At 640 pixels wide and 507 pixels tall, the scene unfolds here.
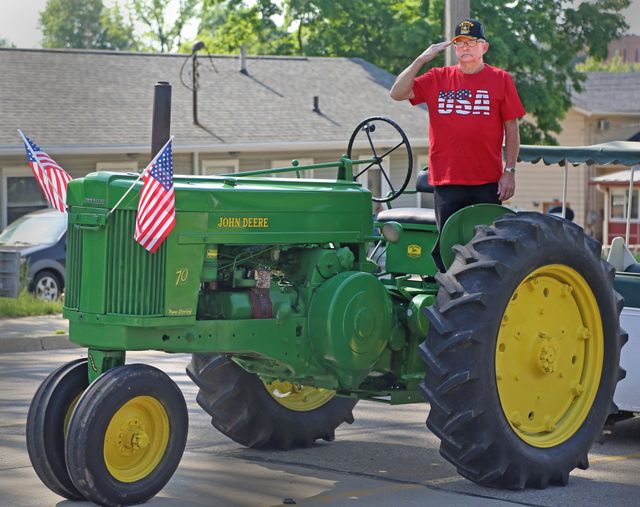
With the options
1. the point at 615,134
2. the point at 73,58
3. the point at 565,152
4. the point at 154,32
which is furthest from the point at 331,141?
the point at 154,32

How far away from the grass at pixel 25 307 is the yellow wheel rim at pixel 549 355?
11354 mm

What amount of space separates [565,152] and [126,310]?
4.48 m

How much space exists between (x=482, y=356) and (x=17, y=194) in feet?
68.9

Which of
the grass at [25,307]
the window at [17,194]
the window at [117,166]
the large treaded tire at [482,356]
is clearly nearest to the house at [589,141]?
the window at [117,166]

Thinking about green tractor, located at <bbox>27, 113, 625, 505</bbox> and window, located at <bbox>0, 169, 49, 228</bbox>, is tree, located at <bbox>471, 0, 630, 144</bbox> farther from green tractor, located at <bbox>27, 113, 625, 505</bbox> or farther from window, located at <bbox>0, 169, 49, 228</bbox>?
green tractor, located at <bbox>27, 113, 625, 505</bbox>

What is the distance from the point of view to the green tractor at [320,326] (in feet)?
23.7

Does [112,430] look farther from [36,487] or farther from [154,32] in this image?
[154,32]

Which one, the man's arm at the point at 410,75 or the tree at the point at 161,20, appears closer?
the man's arm at the point at 410,75

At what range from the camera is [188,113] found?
30.9m

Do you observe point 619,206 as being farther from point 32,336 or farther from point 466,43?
point 466,43

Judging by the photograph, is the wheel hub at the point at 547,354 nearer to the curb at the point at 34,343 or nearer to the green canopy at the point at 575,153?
the green canopy at the point at 575,153

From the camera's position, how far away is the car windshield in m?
22.2

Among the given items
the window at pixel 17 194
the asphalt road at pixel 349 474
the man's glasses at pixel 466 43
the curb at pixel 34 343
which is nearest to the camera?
the asphalt road at pixel 349 474

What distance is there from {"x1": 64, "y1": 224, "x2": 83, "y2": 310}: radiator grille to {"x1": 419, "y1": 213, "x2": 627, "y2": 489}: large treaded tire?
186 cm
